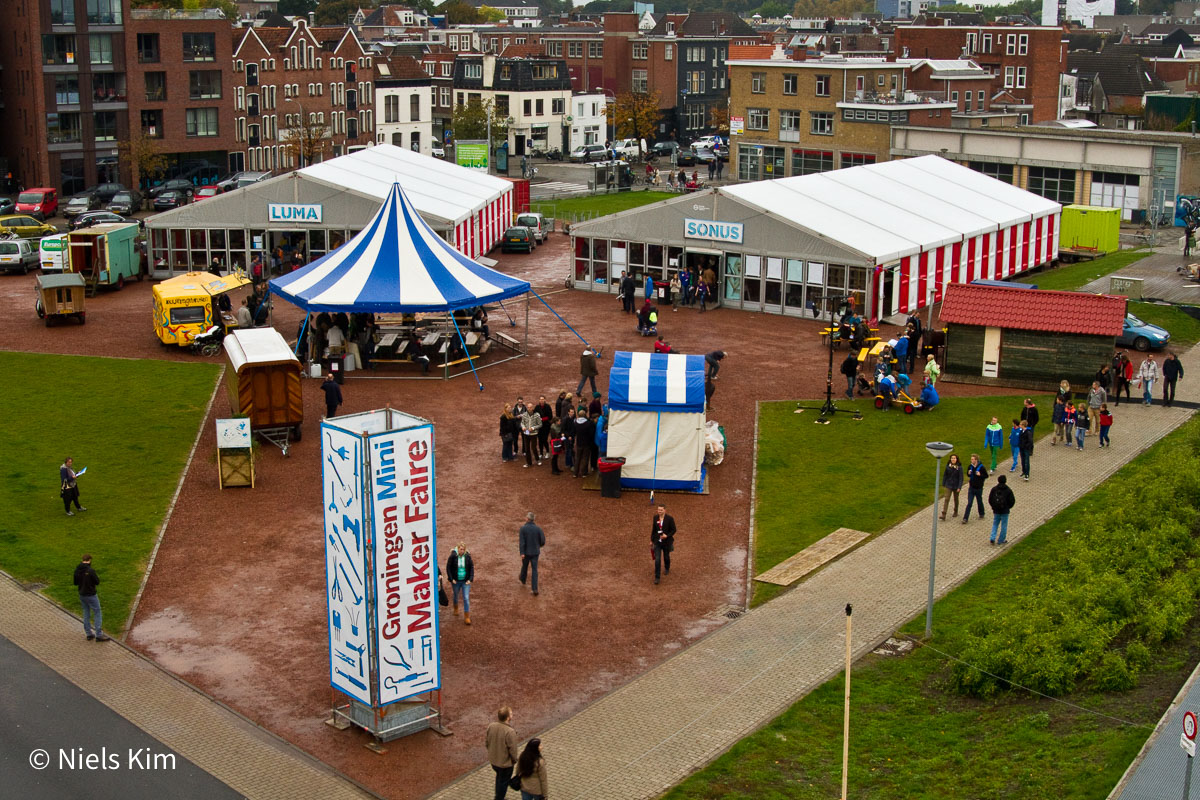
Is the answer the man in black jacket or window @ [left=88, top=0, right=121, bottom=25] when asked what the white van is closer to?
window @ [left=88, top=0, right=121, bottom=25]

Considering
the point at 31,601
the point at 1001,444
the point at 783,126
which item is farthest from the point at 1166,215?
the point at 31,601

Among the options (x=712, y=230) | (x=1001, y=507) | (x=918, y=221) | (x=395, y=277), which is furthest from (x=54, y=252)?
(x=1001, y=507)

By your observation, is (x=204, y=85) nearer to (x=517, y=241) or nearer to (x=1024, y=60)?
(x=517, y=241)

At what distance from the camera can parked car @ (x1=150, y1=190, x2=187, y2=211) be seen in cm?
6328

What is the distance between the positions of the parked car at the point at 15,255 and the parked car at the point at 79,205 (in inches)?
556

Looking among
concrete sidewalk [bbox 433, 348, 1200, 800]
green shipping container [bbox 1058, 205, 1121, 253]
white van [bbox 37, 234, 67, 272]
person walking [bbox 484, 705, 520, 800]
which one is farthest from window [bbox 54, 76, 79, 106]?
person walking [bbox 484, 705, 520, 800]

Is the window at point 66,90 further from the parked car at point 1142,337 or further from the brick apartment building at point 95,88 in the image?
the parked car at point 1142,337

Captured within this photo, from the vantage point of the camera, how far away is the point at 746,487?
87.0ft

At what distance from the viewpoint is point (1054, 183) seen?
61.1 meters

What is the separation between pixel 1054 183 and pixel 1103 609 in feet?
152

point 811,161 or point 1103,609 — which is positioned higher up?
point 811,161

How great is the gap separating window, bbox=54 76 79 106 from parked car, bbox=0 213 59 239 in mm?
14861

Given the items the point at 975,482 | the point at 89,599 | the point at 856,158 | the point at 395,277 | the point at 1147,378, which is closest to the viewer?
the point at 89,599

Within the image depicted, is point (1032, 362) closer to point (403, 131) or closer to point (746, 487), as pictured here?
point (746, 487)
